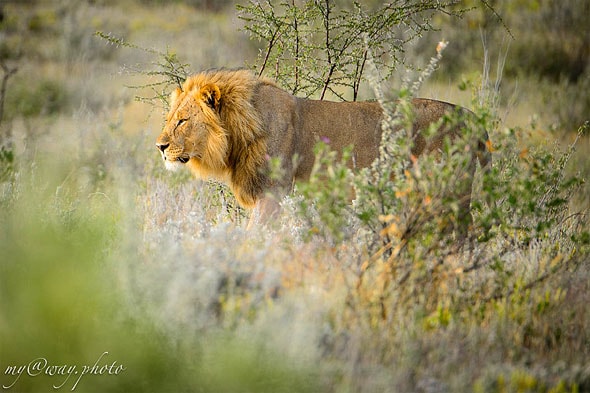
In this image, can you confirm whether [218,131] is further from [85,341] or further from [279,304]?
[85,341]

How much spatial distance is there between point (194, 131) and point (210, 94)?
1.00 feet

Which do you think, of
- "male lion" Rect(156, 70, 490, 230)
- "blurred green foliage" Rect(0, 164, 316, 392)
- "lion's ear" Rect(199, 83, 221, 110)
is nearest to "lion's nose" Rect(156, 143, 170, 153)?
"male lion" Rect(156, 70, 490, 230)

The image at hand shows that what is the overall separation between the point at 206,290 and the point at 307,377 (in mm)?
778

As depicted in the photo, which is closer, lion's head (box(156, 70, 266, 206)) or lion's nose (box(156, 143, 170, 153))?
lion's nose (box(156, 143, 170, 153))

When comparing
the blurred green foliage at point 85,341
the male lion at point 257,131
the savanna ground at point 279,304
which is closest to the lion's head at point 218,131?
the male lion at point 257,131

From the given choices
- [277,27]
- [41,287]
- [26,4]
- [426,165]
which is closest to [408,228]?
[426,165]

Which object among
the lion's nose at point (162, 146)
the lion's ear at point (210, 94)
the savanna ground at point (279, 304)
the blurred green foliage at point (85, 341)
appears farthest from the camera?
the lion's ear at point (210, 94)

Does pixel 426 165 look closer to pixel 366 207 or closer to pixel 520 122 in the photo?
pixel 366 207

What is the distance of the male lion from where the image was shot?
664 cm

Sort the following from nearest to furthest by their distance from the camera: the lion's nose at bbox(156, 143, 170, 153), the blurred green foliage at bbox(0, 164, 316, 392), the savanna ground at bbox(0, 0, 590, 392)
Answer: the blurred green foliage at bbox(0, 164, 316, 392) < the savanna ground at bbox(0, 0, 590, 392) < the lion's nose at bbox(156, 143, 170, 153)

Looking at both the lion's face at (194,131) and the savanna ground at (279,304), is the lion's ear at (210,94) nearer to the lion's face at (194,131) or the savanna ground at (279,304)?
the lion's face at (194,131)

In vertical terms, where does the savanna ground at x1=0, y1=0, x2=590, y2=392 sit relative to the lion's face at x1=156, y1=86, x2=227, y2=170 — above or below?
below

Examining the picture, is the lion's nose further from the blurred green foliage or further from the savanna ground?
A: the blurred green foliage

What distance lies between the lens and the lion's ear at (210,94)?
6613 millimetres
